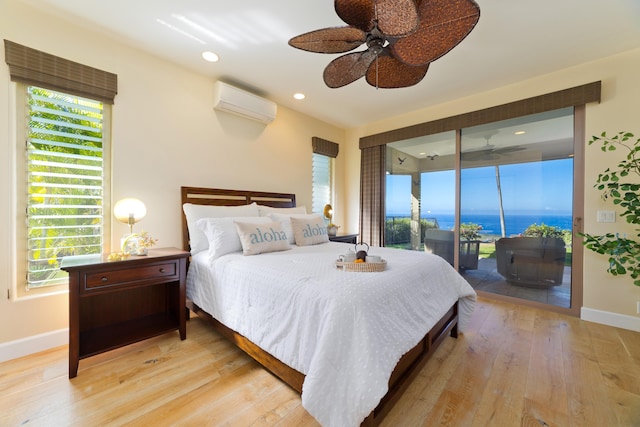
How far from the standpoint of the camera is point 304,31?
7.12ft

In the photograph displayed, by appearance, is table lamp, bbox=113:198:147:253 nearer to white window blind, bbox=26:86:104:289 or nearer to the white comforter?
white window blind, bbox=26:86:104:289

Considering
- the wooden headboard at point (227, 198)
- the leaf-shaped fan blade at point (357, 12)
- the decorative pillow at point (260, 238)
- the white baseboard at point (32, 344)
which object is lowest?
the white baseboard at point (32, 344)

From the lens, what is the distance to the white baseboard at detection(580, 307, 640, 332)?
7.80ft

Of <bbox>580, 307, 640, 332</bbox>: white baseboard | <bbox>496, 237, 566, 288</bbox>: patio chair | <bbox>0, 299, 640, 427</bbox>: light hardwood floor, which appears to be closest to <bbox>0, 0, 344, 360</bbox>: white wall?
<bbox>0, 299, 640, 427</bbox>: light hardwood floor

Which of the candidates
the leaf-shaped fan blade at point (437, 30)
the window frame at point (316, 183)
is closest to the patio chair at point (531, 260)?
the window frame at point (316, 183)

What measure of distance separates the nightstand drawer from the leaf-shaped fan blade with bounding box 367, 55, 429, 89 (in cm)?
217

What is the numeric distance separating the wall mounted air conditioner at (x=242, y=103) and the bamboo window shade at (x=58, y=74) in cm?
89

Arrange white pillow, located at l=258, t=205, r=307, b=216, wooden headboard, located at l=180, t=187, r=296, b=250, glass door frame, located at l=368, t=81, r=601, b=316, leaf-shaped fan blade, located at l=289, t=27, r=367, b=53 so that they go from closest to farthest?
leaf-shaped fan blade, located at l=289, t=27, r=367, b=53
glass door frame, located at l=368, t=81, r=601, b=316
wooden headboard, located at l=180, t=187, r=296, b=250
white pillow, located at l=258, t=205, r=307, b=216

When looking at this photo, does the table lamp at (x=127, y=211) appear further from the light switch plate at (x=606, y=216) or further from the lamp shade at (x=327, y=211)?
the light switch plate at (x=606, y=216)

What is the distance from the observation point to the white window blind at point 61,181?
6.42 feet

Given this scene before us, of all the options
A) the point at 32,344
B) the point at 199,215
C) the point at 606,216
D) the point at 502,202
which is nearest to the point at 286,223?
the point at 199,215

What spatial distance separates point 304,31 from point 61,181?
232 centimetres

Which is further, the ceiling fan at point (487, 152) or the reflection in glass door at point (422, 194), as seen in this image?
the reflection in glass door at point (422, 194)

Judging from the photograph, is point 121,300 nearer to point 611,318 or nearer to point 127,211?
point 127,211
